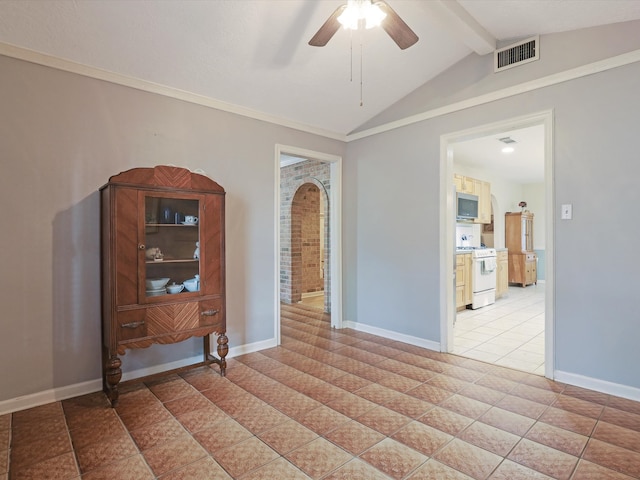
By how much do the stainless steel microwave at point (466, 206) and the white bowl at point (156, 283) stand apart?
485cm

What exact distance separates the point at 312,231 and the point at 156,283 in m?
4.26

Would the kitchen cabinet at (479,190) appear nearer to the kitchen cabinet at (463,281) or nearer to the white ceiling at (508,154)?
the white ceiling at (508,154)

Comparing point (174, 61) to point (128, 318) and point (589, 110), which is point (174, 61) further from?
point (589, 110)

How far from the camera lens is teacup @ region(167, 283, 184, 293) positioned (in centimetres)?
278

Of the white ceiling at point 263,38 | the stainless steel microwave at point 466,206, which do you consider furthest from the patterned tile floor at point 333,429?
the stainless steel microwave at point 466,206

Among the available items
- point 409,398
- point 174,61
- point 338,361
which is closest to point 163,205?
point 174,61

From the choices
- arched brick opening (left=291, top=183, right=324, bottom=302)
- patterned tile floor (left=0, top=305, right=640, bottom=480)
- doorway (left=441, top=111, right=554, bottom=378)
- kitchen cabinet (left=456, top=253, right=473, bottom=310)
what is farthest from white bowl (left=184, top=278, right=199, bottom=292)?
kitchen cabinet (left=456, top=253, right=473, bottom=310)

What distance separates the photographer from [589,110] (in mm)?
2705

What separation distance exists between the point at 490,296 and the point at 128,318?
5487mm

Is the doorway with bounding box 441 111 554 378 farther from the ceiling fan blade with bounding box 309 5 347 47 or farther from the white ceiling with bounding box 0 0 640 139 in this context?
the ceiling fan blade with bounding box 309 5 347 47

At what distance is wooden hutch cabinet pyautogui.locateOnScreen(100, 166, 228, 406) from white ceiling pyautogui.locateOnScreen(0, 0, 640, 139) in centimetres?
90

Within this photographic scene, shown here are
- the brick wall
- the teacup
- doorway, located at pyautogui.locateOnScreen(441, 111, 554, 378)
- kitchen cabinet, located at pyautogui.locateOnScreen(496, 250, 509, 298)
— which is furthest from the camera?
kitchen cabinet, located at pyautogui.locateOnScreen(496, 250, 509, 298)

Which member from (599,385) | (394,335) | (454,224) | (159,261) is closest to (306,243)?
(394,335)

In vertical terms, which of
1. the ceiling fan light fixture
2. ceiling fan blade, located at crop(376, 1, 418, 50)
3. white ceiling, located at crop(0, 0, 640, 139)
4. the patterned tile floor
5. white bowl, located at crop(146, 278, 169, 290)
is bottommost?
the patterned tile floor
